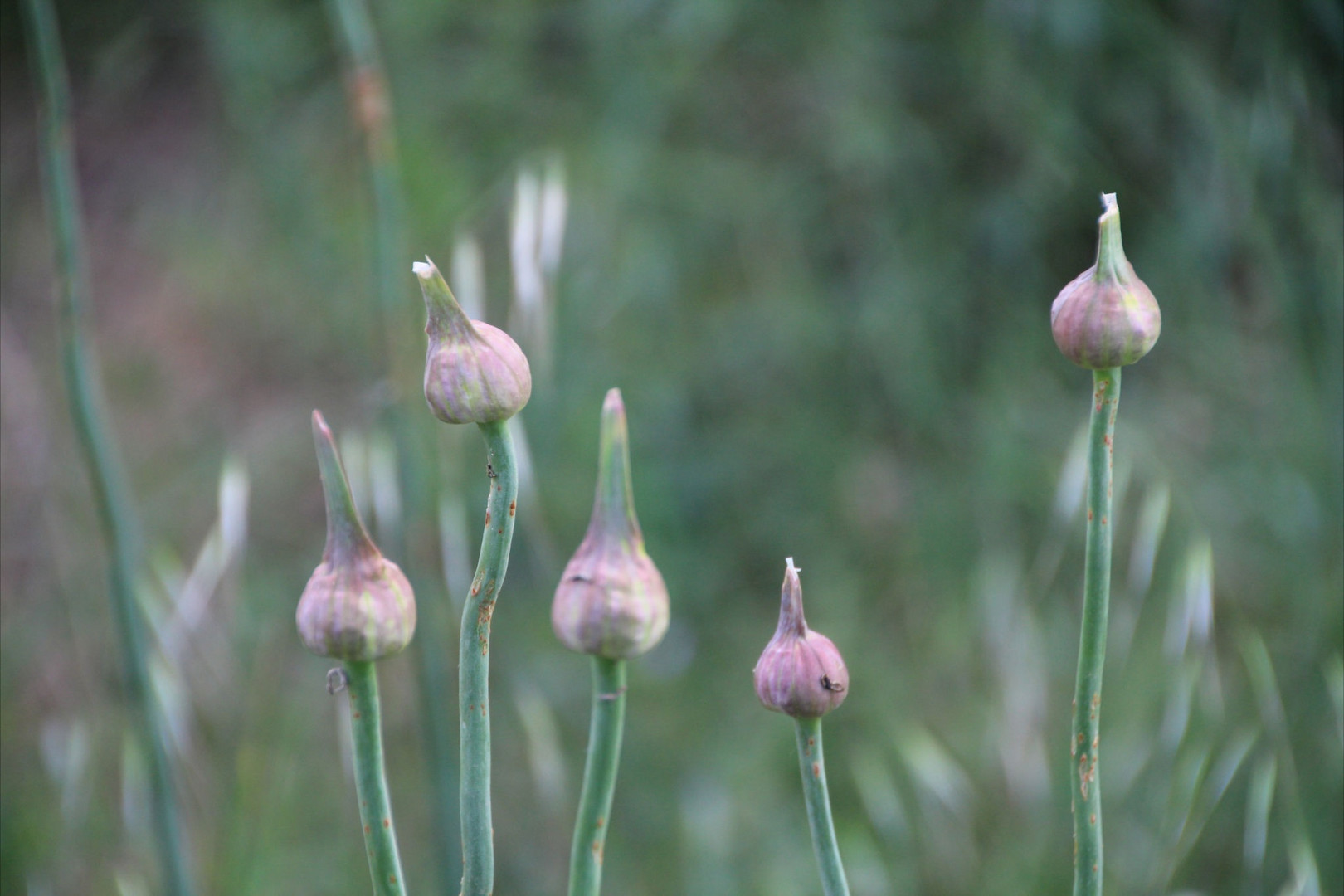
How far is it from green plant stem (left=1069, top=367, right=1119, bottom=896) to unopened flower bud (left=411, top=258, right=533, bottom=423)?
121 millimetres

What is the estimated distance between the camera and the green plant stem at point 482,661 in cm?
20

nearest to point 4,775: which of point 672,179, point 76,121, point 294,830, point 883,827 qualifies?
point 294,830

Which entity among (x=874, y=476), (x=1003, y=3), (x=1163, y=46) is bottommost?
(x=874, y=476)

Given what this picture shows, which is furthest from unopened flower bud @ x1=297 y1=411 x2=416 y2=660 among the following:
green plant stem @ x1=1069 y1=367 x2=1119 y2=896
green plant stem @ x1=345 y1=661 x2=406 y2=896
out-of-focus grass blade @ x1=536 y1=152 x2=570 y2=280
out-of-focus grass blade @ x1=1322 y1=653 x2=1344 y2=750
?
out-of-focus grass blade @ x1=1322 y1=653 x2=1344 y2=750

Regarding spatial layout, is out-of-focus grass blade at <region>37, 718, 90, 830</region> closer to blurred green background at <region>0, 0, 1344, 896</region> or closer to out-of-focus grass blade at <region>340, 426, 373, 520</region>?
blurred green background at <region>0, 0, 1344, 896</region>

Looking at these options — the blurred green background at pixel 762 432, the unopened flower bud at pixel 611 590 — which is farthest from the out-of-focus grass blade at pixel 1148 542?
the unopened flower bud at pixel 611 590

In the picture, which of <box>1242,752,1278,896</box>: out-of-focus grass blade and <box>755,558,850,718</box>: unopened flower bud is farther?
<box>1242,752,1278,896</box>: out-of-focus grass blade

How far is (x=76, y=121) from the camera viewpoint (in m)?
1.60

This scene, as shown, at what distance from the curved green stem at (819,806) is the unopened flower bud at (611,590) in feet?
0.15

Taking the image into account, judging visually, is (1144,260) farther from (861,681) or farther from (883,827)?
(883,827)

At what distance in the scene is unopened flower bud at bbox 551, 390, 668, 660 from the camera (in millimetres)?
192

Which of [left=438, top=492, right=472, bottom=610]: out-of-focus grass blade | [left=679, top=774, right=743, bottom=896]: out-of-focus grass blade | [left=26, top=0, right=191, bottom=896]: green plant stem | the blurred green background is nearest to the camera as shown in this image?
[left=26, top=0, right=191, bottom=896]: green plant stem

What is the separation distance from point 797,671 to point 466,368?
0.09 metres

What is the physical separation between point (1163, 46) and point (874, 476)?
Result: 23.1 inches
